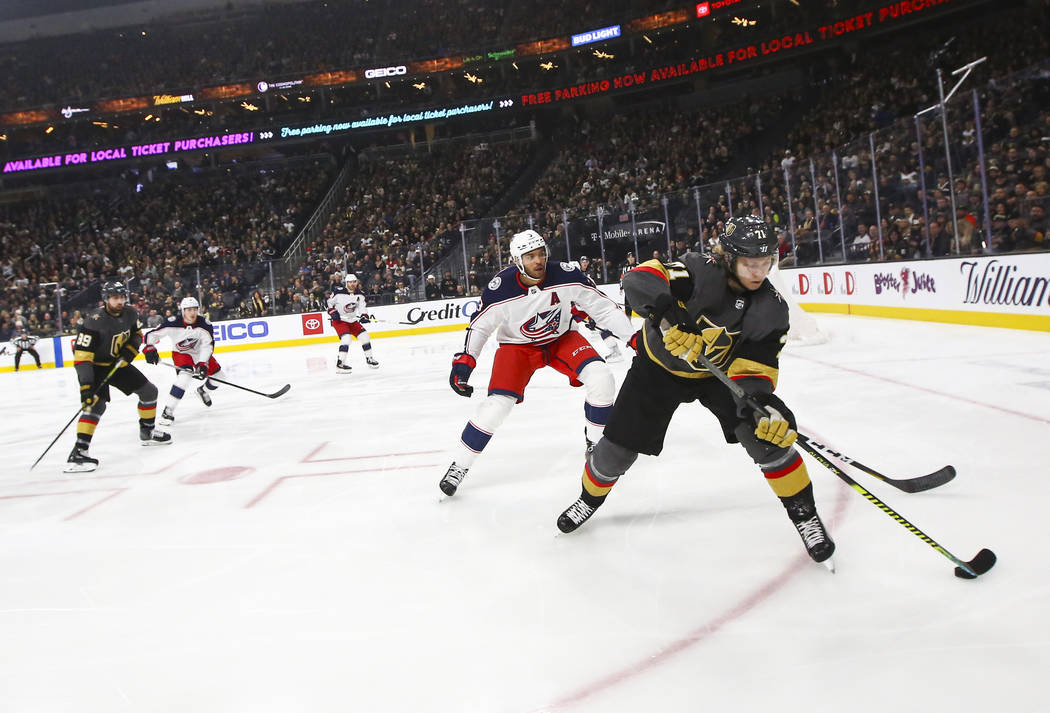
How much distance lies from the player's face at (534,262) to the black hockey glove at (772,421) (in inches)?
67.5

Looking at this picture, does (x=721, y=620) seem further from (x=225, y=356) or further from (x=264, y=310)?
(x=264, y=310)

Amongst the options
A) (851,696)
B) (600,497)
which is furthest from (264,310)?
(851,696)

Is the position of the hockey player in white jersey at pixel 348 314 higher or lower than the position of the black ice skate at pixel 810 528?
higher

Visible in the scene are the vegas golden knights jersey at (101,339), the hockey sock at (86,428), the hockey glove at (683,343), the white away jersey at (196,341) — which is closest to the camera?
the hockey glove at (683,343)

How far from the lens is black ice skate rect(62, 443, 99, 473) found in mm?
5492

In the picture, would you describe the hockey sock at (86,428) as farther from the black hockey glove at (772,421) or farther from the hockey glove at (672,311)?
the black hockey glove at (772,421)

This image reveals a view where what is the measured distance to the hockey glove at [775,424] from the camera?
2.50 m

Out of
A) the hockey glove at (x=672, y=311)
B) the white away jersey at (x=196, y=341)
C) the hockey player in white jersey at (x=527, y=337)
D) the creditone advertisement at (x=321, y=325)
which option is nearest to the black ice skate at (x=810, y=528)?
the hockey glove at (x=672, y=311)

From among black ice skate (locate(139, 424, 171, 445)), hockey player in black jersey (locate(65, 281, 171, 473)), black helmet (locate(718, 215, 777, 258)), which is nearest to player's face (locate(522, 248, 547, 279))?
black helmet (locate(718, 215, 777, 258))

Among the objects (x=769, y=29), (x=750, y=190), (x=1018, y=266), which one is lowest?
(x=1018, y=266)

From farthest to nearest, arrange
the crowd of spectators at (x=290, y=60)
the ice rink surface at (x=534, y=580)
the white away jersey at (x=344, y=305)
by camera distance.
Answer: the crowd of spectators at (x=290, y=60) < the white away jersey at (x=344, y=305) < the ice rink surface at (x=534, y=580)

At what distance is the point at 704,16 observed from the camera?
24.0 m

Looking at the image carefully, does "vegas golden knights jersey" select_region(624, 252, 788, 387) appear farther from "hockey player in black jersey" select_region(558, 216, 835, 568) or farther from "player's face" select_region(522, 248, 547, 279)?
"player's face" select_region(522, 248, 547, 279)

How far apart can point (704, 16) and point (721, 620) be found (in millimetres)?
25002
